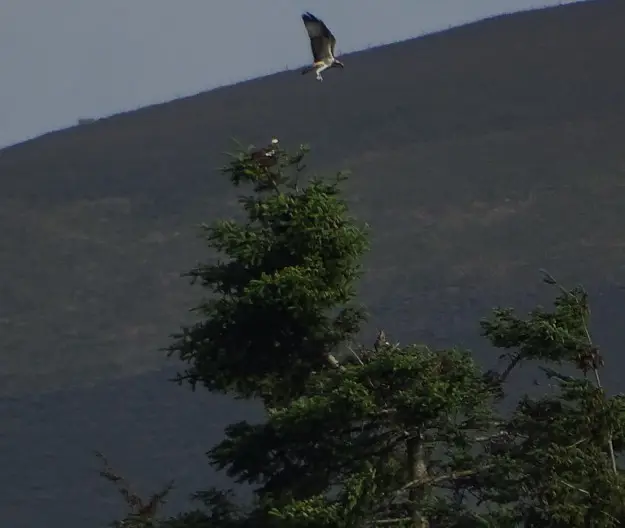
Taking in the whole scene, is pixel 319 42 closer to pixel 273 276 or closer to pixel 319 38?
pixel 319 38

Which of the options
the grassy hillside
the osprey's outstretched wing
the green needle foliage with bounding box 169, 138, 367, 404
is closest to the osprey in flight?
the osprey's outstretched wing

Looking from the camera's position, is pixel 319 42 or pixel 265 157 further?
pixel 319 42

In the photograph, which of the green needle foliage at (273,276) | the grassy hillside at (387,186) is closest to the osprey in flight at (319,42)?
the green needle foliage at (273,276)

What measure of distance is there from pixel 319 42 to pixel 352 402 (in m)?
3.05

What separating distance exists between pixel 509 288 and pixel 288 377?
26997mm

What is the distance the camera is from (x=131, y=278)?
40.1 m

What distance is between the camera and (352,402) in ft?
22.3

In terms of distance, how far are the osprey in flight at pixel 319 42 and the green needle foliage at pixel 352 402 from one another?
1.71 metres

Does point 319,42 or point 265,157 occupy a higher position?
point 319,42

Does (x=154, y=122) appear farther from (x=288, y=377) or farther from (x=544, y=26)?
(x=288, y=377)

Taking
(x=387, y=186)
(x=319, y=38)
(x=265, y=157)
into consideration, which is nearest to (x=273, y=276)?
(x=265, y=157)

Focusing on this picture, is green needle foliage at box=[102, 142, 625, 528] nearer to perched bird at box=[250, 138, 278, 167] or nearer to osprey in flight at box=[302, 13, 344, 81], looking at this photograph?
perched bird at box=[250, 138, 278, 167]

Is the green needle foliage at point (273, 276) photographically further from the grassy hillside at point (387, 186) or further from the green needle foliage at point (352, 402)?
the grassy hillside at point (387, 186)

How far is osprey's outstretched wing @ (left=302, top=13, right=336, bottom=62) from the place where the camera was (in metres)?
9.09
